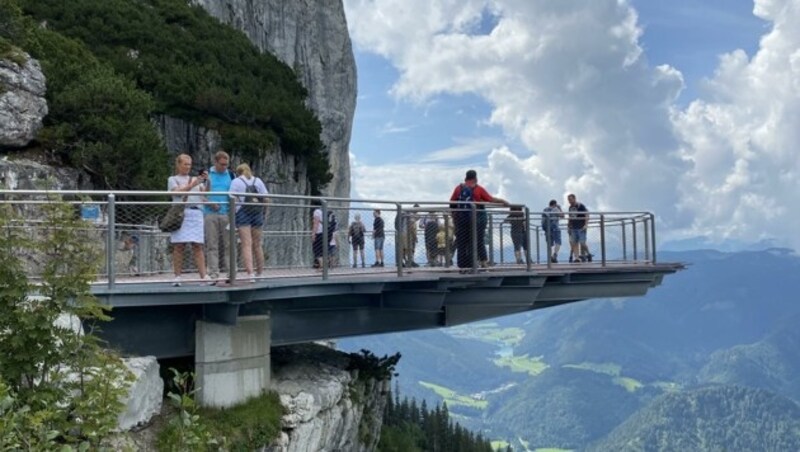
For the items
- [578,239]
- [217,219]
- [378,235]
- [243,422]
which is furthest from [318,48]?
Result: [243,422]

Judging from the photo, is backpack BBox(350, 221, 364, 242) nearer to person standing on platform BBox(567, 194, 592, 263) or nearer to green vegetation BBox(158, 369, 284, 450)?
green vegetation BBox(158, 369, 284, 450)

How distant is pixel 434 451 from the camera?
8200cm

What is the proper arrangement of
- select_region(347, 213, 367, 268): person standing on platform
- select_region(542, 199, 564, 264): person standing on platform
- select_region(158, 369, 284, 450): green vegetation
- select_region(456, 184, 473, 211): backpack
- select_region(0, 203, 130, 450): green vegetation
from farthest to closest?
select_region(542, 199, 564, 264): person standing on platform < select_region(347, 213, 367, 268): person standing on platform < select_region(456, 184, 473, 211): backpack < select_region(158, 369, 284, 450): green vegetation < select_region(0, 203, 130, 450): green vegetation

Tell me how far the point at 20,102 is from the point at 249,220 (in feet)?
55.0

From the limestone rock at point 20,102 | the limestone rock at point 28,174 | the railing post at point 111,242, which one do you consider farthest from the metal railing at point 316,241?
the limestone rock at point 20,102

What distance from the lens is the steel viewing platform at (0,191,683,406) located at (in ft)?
37.3

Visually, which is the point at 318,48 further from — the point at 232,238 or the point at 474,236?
the point at 232,238

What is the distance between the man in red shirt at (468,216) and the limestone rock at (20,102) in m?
16.6

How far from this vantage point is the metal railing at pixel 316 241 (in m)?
11.6

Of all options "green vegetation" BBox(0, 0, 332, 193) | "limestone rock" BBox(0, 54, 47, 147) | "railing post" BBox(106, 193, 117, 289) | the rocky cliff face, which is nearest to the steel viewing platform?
"railing post" BBox(106, 193, 117, 289)

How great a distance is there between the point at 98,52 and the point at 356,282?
98.9ft

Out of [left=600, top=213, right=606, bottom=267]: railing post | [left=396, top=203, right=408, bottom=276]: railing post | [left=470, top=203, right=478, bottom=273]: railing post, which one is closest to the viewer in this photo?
[left=396, top=203, right=408, bottom=276]: railing post

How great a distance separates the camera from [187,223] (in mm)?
11562

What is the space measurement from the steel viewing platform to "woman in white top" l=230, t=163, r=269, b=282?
0.44 ft
